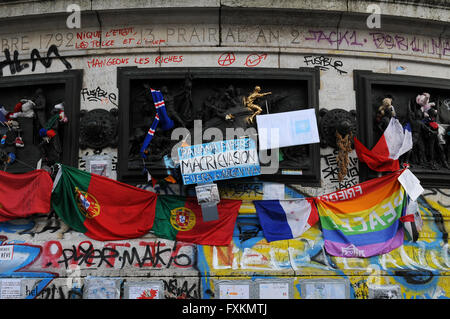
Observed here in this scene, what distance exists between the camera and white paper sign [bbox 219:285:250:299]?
9.76 metres

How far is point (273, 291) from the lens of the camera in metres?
9.80

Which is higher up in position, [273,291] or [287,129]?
[287,129]

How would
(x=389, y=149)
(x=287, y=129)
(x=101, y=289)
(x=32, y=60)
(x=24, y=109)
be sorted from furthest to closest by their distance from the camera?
(x=32, y=60) < (x=24, y=109) < (x=389, y=149) < (x=287, y=129) < (x=101, y=289)

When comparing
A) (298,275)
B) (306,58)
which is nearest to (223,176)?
(298,275)

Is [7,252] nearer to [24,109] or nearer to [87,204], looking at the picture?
[87,204]

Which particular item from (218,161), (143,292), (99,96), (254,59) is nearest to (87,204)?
(143,292)

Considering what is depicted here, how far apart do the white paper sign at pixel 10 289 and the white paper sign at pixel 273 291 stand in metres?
4.83

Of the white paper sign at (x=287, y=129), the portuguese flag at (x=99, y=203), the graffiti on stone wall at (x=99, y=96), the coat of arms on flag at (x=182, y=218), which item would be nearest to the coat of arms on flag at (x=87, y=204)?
the portuguese flag at (x=99, y=203)

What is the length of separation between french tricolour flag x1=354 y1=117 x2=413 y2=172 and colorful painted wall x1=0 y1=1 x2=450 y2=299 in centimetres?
40

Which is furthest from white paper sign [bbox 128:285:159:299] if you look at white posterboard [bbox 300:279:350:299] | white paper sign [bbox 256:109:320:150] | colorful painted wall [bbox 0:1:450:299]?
white paper sign [bbox 256:109:320:150]

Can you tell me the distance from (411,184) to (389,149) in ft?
3.07

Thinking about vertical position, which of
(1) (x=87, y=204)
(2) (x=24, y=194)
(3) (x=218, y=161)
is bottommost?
(1) (x=87, y=204)

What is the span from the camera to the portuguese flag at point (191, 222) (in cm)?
1031

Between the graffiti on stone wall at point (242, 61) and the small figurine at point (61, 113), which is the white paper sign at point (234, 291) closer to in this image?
the graffiti on stone wall at point (242, 61)
